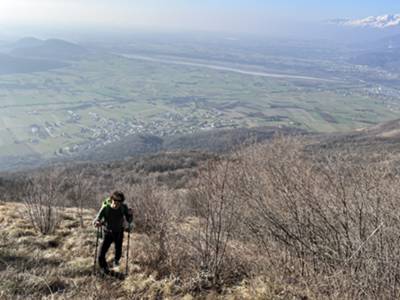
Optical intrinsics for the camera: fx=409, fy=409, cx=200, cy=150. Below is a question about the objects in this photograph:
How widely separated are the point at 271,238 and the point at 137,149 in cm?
6917

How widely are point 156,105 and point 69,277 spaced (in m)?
124

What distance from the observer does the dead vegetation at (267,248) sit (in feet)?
15.5

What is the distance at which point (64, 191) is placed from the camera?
60.6 ft

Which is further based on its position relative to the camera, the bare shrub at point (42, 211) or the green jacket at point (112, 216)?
the bare shrub at point (42, 211)

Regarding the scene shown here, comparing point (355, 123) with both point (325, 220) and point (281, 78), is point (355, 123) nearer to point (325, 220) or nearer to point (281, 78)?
point (281, 78)

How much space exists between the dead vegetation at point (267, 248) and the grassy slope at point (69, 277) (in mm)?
18

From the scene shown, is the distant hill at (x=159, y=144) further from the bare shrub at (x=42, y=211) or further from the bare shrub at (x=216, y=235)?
the bare shrub at (x=216, y=235)

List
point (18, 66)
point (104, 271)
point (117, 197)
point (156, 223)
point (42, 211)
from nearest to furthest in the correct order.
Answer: point (104, 271), point (117, 197), point (156, 223), point (42, 211), point (18, 66)

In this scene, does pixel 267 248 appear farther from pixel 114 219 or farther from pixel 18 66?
pixel 18 66

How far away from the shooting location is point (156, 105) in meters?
128

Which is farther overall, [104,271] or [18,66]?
[18,66]

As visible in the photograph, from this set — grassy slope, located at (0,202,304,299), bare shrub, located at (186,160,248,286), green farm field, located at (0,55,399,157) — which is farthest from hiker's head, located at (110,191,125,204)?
green farm field, located at (0,55,399,157)

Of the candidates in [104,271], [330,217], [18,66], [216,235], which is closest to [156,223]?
[104,271]

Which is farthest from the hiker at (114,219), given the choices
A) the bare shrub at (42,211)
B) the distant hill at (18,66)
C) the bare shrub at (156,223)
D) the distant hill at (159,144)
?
the distant hill at (18,66)
